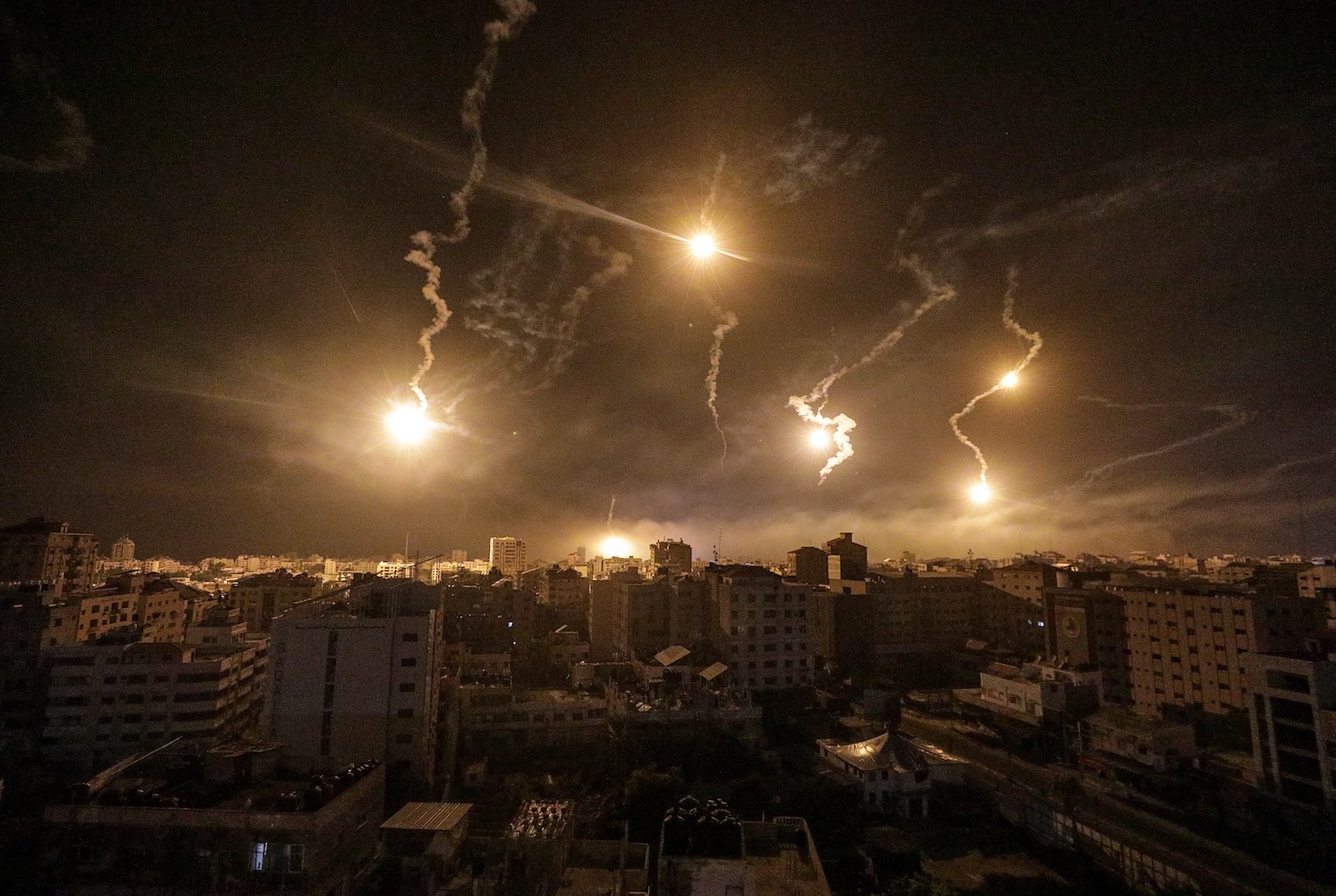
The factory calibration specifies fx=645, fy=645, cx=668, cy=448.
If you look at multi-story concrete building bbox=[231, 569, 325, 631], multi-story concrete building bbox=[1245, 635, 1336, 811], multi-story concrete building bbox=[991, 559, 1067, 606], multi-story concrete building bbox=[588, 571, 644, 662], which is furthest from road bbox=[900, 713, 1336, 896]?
multi-story concrete building bbox=[231, 569, 325, 631]

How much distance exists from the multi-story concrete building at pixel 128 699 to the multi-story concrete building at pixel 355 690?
24.7 feet

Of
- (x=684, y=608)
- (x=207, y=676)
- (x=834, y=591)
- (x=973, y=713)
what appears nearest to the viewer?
(x=207, y=676)

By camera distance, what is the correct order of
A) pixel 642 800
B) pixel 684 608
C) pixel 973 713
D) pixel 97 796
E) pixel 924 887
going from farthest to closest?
1. pixel 684 608
2. pixel 973 713
3. pixel 642 800
4. pixel 924 887
5. pixel 97 796

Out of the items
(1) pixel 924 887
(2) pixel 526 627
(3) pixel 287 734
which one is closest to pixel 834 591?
(2) pixel 526 627

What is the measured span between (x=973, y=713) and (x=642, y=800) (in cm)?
2691

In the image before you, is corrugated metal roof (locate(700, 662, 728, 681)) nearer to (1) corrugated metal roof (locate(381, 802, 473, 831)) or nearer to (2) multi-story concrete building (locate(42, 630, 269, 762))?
(1) corrugated metal roof (locate(381, 802, 473, 831))

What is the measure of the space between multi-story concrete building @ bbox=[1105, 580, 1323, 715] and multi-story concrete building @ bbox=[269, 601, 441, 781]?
4273 centimetres

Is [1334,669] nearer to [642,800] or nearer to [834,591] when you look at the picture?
[642,800]

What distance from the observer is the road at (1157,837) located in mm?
21828

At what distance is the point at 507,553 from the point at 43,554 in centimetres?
8356

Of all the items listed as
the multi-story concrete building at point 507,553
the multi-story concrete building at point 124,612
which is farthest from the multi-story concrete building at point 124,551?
the multi-story concrete building at point 124,612

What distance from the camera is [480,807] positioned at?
2570cm

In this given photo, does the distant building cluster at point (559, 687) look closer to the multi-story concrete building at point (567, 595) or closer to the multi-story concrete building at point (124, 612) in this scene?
the multi-story concrete building at point (124, 612)

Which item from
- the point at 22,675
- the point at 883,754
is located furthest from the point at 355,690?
the point at 883,754
